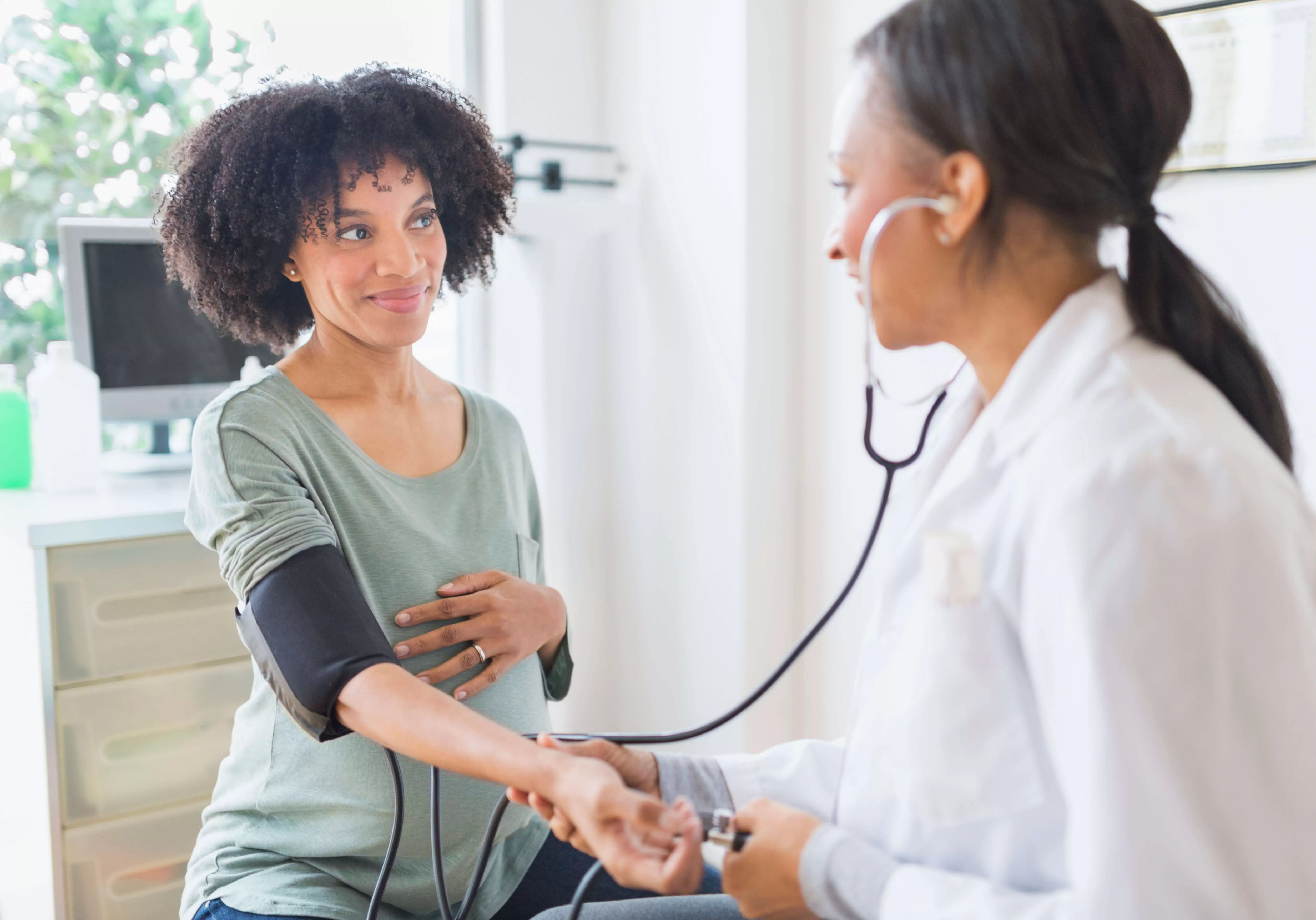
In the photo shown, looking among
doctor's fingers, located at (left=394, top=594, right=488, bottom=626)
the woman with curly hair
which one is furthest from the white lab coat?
doctor's fingers, located at (left=394, top=594, right=488, bottom=626)

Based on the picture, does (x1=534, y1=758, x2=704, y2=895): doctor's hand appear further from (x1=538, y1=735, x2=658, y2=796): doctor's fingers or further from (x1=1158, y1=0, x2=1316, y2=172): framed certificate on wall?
(x1=1158, y1=0, x2=1316, y2=172): framed certificate on wall

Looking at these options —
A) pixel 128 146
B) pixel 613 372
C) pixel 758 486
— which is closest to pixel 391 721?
pixel 758 486

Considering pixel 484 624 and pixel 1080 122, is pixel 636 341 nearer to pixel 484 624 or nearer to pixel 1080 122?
pixel 484 624

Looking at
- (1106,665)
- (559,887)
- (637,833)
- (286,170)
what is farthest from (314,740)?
(1106,665)

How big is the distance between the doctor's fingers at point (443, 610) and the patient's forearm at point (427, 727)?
170 millimetres

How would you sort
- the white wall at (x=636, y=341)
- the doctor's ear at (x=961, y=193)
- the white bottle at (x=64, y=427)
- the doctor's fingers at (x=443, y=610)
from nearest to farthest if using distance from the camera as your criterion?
the doctor's ear at (x=961, y=193) → the doctor's fingers at (x=443, y=610) → the white bottle at (x=64, y=427) → the white wall at (x=636, y=341)

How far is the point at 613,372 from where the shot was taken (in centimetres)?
235

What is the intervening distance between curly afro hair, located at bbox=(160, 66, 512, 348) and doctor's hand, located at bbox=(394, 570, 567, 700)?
1.42 ft

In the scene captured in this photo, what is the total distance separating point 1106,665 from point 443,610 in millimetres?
744

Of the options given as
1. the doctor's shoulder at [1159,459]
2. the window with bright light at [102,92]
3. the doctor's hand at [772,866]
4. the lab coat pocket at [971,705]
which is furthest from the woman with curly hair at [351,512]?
the window with bright light at [102,92]

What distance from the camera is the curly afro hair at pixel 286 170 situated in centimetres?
120

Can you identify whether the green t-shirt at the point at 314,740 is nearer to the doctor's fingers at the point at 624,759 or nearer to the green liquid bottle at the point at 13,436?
the doctor's fingers at the point at 624,759

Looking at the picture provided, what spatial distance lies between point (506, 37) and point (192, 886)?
1691 millimetres

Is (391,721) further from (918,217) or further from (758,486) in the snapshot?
(758,486)
